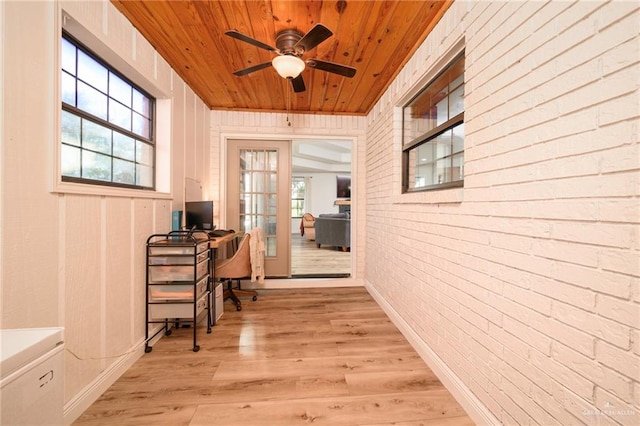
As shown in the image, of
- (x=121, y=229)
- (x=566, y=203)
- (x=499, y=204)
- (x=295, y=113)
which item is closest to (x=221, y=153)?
(x=295, y=113)

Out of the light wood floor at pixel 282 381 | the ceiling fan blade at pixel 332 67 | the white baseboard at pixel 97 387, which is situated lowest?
the light wood floor at pixel 282 381

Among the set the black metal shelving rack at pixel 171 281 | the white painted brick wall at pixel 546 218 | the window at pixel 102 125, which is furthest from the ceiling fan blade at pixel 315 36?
the black metal shelving rack at pixel 171 281

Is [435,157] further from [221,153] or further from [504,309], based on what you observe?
[221,153]

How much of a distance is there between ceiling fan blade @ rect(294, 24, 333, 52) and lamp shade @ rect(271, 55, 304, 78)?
0.11 m

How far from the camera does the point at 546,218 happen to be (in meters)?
1.01

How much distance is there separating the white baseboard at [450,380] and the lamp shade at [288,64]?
2.34 metres

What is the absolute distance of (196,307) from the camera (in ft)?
6.91

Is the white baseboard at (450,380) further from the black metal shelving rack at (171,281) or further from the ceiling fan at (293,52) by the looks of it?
the ceiling fan at (293,52)

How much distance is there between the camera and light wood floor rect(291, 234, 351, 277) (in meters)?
4.45

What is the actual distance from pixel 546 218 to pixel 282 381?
1803 millimetres

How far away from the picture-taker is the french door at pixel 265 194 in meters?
3.80

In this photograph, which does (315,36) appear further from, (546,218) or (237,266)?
(237,266)

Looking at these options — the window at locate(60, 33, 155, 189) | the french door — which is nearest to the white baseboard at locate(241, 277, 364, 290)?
the french door

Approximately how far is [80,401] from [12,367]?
1.19 m
